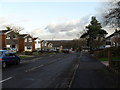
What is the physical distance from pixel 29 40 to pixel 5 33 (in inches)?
848

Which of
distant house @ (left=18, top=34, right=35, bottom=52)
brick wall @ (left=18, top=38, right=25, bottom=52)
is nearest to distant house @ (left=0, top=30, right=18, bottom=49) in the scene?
brick wall @ (left=18, top=38, right=25, bottom=52)

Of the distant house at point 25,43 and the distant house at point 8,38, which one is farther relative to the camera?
the distant house at point 25,43

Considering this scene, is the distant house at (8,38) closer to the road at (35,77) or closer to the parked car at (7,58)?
the parked car at (7,58)

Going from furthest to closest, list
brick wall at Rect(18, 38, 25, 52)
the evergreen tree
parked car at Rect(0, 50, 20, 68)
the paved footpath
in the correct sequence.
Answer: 1. brick wall at Rect(18, 38, 25, 52)
2. the evergreen tree
3. parked car at Rect(0, 50, 20, 68)
4. the paved footpath

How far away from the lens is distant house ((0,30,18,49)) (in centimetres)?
6305

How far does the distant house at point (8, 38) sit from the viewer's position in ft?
207

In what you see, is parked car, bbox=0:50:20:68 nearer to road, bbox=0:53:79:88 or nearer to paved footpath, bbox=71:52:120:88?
road, bbox=0:53:79:88

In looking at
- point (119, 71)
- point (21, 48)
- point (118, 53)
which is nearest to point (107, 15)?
point (118, 53)

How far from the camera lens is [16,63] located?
72.8 feet

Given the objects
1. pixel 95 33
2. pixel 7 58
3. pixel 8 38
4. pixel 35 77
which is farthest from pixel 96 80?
pixel 8 38

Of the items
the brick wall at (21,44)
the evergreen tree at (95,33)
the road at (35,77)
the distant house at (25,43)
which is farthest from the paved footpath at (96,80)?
the brick wall at (21,44)

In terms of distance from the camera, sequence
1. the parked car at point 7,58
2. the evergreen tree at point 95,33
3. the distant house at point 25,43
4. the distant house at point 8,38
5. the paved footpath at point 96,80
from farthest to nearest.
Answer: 1. the distant house at point 25,43
2. the evergreen tree at point 95,33
3. the distant house at point 8,38
4. the parked car at point 7,58
5. the paved footpath at point 96,80

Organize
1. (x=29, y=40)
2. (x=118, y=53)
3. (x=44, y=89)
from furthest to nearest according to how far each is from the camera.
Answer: (x=29, y=40) < (x=118, y=53) < (x=44, y=89)

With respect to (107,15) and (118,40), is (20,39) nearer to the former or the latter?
(118,40)
